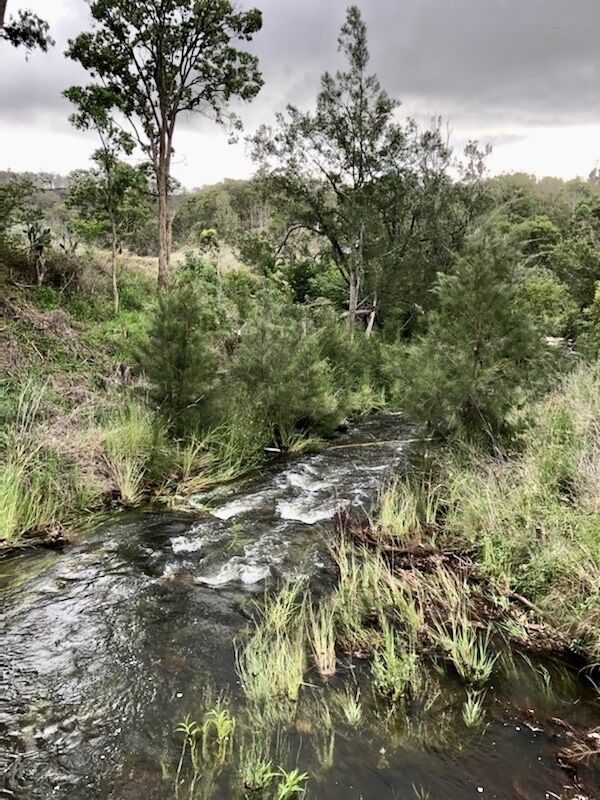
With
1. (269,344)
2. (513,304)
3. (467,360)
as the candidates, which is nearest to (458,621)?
(467,360)

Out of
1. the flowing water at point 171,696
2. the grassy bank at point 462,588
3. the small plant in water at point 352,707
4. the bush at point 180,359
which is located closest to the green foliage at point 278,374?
the bush at point 180,359

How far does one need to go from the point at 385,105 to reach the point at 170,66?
25.2 ft

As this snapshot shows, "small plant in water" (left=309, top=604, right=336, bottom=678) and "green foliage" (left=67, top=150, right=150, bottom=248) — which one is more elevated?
"green foliage" (left=67, top=150, right=150, bottom=248)

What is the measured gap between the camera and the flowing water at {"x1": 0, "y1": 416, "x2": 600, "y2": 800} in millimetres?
2834

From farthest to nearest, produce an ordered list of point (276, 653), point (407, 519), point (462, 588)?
point (407, 519), point (462, 588), point (276, 653)

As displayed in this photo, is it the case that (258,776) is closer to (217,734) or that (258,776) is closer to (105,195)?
(217,734)

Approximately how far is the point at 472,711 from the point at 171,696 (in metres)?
1.95

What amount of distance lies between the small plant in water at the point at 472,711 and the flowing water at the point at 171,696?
0.21 ft

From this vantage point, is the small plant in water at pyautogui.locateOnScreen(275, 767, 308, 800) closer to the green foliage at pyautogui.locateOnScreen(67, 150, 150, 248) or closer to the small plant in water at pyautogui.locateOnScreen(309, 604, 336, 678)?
the small plant in water at pyautogui.locateOnScreen(309, 604, 336, 678)

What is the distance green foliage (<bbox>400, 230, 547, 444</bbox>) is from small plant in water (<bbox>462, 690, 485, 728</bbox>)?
13.4 ft

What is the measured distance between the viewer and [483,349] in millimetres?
7430

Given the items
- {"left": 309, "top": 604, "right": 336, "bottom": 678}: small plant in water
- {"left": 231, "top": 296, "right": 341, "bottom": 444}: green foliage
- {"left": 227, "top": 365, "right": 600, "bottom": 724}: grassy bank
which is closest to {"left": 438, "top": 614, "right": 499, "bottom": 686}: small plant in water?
{"left": 227, "top": 365, "right": 600, "bottom": 724}: grassy bank

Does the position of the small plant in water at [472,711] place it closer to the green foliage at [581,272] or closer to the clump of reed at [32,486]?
the clump of reed at [32,486]

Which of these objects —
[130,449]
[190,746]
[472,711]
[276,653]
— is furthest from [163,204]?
[472,711]
